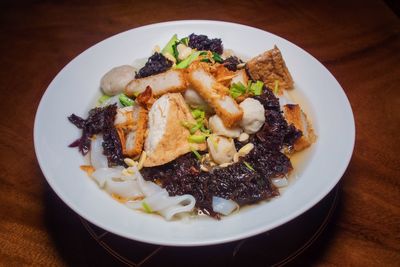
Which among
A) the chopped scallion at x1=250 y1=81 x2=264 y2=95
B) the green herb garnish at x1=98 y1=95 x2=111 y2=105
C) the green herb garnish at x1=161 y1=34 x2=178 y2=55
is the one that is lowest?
the green herb garnish at x1=98 y1=95 x2=111 y2=105

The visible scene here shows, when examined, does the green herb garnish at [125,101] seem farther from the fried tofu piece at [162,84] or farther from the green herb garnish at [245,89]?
the green herb garnish at [245,89]

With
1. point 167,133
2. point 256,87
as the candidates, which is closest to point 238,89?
point 256,87

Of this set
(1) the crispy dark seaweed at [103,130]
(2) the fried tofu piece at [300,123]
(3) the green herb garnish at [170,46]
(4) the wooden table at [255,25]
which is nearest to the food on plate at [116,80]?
(1) the crispy dark seaweed at [103,130]

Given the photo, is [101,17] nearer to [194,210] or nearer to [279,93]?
[279,93]

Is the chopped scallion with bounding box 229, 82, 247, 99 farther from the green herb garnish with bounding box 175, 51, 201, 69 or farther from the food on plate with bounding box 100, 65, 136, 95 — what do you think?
the food on plate with bounding box 100, 65, 136, 95

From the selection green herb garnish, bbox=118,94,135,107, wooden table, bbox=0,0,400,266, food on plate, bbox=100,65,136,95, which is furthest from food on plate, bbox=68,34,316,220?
wooden table, bbox=0,0,400,266

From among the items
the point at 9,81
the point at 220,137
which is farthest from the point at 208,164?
the point at 9,81
